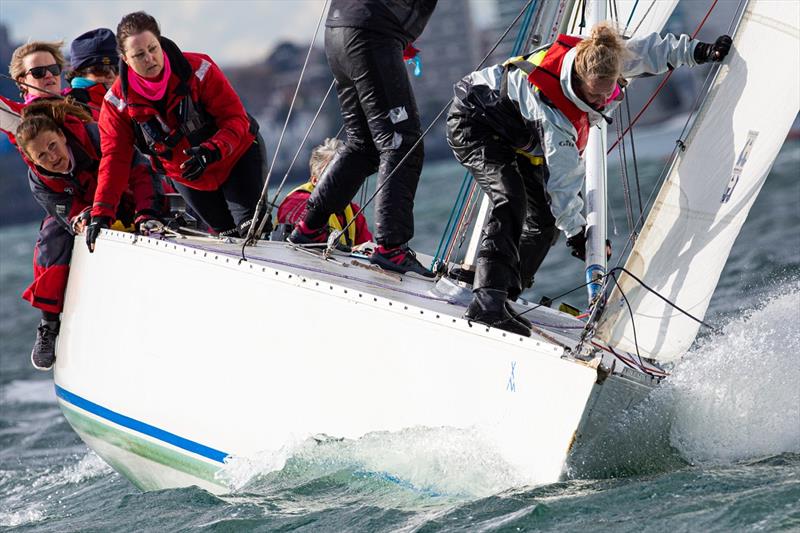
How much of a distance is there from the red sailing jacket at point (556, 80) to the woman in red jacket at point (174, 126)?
1320mm

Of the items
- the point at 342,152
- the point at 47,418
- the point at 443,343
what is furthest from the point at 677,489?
the point at 47,418

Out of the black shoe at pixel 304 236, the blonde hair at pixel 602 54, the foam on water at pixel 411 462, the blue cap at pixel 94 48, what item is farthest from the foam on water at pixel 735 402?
the blue cap at pixel 94 48

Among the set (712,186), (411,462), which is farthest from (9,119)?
(712,186)

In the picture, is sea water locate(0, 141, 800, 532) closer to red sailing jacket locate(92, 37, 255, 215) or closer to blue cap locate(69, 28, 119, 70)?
red sailing jacket locate(92, 37, 255, 215)

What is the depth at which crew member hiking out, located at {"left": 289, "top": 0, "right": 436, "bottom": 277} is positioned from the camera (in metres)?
3.66

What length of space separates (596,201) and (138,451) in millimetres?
1819

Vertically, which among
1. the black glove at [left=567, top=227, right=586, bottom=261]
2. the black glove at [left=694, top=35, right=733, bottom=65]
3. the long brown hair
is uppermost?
the black glove at [left=694, top=35, right=733, bottom=65]

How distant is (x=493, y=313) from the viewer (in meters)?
3.11

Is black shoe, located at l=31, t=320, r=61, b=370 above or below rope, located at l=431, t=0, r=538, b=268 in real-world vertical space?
below

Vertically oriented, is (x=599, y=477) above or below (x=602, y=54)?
below

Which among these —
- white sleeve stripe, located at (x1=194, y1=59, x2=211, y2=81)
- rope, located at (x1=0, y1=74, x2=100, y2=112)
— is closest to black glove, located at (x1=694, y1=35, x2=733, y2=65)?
white sleeve stripe, located at (x1=194, y1=59, x2=211, y2=81)

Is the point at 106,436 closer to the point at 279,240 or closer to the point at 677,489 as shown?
the point at 279,240

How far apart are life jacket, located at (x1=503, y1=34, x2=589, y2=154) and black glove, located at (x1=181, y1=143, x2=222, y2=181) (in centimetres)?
120

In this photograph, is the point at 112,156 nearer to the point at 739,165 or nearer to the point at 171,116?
the point at 171,116
